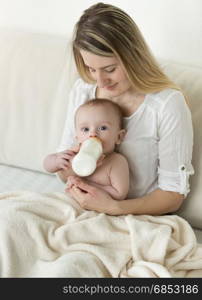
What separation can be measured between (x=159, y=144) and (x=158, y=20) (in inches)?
20.9

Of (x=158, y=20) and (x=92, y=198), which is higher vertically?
(x=158, y=20)

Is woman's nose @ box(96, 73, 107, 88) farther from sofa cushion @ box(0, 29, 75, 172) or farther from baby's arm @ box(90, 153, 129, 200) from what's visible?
sofa cushion @ box(0, 29, 75, 172)

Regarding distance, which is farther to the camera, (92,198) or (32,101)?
(32,101)

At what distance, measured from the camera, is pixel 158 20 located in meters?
1.96

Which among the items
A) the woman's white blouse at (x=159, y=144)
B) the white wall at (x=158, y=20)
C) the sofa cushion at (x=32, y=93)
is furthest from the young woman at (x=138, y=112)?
the white wall at (x=158, y=20)

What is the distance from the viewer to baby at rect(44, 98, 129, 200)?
63.3 inches

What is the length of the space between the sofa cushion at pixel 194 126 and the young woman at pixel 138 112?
8cm

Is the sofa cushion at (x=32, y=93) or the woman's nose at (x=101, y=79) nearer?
the woman's nose at (x=101, y=79)

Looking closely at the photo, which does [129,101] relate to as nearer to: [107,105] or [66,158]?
[107,105]

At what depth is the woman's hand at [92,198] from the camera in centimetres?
160

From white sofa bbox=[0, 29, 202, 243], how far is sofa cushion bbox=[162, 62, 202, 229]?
0.10 ft

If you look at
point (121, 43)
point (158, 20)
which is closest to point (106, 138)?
point (121, 43)

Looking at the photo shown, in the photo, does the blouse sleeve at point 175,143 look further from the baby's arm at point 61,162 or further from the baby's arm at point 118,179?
the baby's arm at point 61,162

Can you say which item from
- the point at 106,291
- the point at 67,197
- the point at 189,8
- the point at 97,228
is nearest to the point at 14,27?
the point at 189,8
